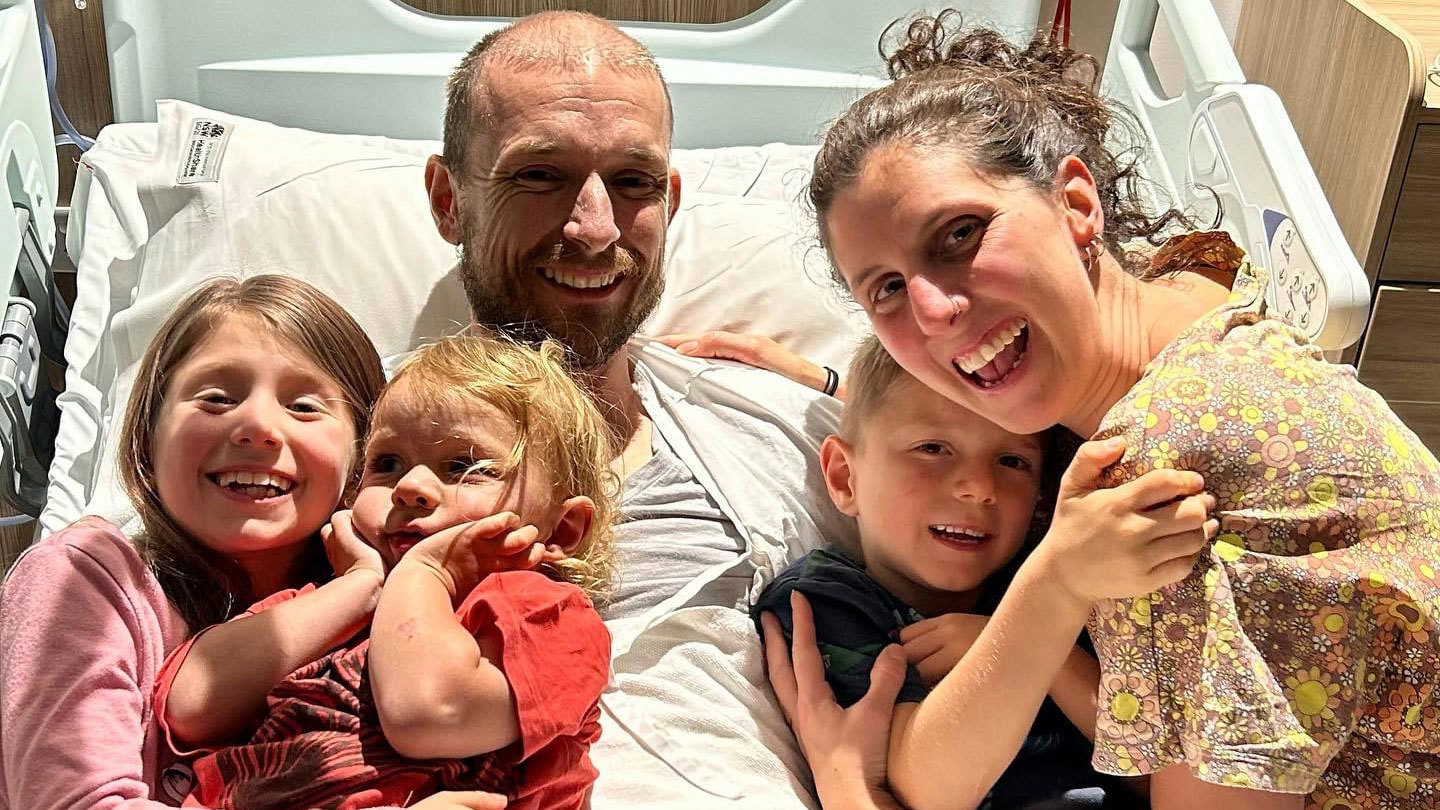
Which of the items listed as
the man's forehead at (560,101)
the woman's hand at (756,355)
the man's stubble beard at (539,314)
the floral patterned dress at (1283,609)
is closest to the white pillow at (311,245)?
the woman's hand at (756,355)

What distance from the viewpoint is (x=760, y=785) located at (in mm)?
1500

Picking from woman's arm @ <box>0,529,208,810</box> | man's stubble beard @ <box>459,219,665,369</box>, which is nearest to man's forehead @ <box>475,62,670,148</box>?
man's stubble beard @ <box>459,219,665,369</box>

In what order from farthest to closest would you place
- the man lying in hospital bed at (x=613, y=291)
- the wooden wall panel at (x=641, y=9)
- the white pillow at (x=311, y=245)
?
the wooden wall panel at (x=641, y=9), the white pillow at (x=311, y=245), the man lying in hospital bed at (x=613, y=291)

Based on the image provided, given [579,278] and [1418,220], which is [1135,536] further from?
[1418,220]

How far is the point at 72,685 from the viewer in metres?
1.28

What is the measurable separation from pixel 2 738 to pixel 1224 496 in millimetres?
1149

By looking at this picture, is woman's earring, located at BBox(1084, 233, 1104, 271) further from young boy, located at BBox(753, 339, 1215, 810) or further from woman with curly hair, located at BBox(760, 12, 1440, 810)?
young boy, located at BBox(753, 339, 1215, 810)

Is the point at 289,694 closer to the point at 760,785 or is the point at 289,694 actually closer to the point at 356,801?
the point at 356,801

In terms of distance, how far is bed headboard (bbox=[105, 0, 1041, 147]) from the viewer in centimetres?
243

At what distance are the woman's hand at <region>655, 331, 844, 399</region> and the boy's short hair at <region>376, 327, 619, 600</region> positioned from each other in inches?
18.2

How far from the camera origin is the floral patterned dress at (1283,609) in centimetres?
121

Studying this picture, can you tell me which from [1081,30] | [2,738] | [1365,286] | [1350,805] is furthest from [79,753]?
[1081,30]

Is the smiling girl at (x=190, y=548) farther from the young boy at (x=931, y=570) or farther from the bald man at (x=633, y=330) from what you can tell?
the young boy at (x=931, y=570)

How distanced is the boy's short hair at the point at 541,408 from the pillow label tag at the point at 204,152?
34.5 inches
